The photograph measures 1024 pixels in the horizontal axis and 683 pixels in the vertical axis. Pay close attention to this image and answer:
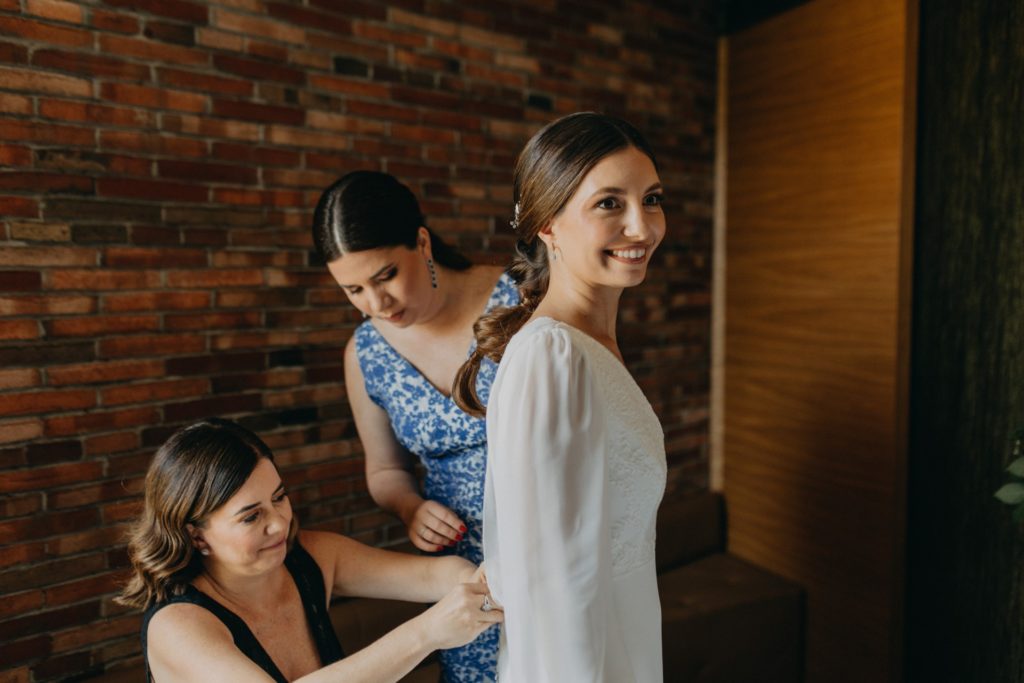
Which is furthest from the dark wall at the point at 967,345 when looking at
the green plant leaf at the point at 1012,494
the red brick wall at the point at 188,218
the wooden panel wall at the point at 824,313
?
the red brick wall at the point at 188,218

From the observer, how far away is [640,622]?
1201 mm

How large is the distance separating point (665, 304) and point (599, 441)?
2.37 m

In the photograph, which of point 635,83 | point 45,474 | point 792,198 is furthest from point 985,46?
point 45,474

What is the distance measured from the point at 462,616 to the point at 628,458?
40 cm

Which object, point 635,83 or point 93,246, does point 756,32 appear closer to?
point 635,83

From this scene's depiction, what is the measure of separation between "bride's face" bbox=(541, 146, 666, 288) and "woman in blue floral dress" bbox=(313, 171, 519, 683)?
507 millimetres

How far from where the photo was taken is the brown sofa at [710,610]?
260 cm

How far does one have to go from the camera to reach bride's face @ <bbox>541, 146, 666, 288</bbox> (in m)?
1.10

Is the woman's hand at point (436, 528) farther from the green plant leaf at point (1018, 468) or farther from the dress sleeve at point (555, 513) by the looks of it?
the green plant leaf at point (1018, 468)

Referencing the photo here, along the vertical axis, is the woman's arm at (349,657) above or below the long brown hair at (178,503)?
below

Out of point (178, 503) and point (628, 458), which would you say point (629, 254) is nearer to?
point (628, 458)

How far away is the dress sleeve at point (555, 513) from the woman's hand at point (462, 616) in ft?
0.67

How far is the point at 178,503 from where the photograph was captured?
1367mm

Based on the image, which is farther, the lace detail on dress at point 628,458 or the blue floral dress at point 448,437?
the blue floral dress at point 448,437
